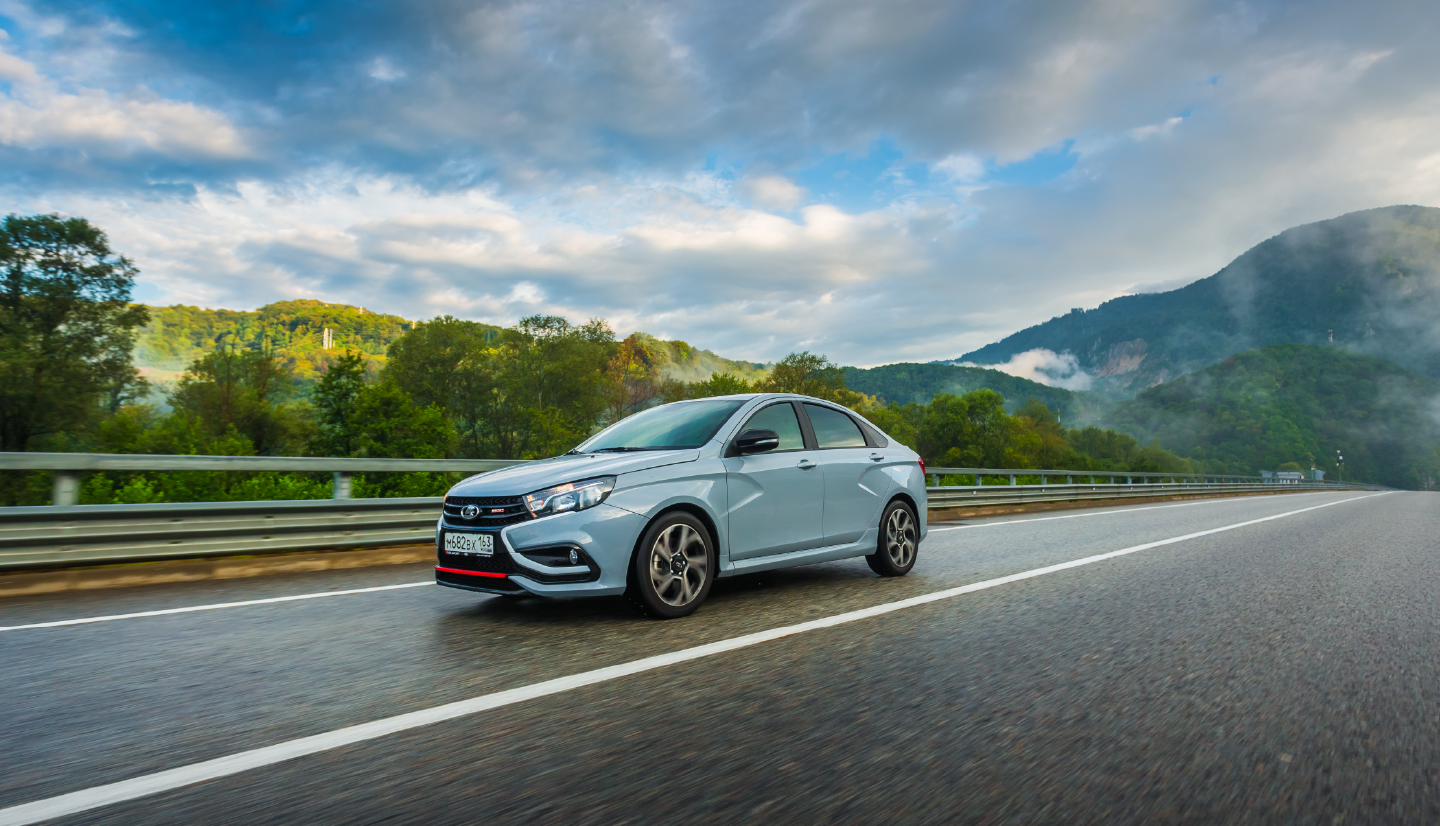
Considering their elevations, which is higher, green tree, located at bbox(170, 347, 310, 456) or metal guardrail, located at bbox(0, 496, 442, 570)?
green tree, located at bbox(170, 347, 310, 456)

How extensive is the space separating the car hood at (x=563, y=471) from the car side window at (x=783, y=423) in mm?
850

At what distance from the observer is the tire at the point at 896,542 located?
→ 7227 millimetres

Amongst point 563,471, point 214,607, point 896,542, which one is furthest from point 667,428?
point 214,607

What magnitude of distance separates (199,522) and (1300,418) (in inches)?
8051

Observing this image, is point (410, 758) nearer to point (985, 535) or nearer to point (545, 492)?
point (545, 492)

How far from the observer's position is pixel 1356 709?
3.52m

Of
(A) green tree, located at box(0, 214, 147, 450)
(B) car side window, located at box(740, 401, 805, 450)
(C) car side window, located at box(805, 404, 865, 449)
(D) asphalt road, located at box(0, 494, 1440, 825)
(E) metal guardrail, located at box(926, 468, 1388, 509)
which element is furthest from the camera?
(A) green tree, located at box(0, 214, 147, 450)

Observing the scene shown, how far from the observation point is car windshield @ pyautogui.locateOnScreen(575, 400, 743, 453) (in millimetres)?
6051

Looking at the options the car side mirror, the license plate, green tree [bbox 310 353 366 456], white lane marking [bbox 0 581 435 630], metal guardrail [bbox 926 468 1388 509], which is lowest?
metal guardrail [bbox 926 468 1388 509]

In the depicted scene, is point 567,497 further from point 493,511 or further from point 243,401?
point 243,401

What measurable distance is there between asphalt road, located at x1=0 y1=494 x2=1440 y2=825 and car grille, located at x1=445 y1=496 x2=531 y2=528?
2.12 ft

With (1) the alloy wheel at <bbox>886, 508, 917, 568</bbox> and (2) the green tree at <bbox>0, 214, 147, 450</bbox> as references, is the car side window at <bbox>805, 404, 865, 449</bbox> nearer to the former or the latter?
(1) the alloy wheel at <bbox>886, 508, 917, 568</bbox>

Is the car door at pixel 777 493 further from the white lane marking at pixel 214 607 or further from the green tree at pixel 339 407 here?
the green tree at pixel 339 407

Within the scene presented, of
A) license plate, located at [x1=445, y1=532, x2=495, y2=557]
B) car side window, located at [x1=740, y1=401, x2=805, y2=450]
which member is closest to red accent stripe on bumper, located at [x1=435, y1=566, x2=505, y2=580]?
license plate, located at [x1=445, y1=532, x2=495, y2=557]
